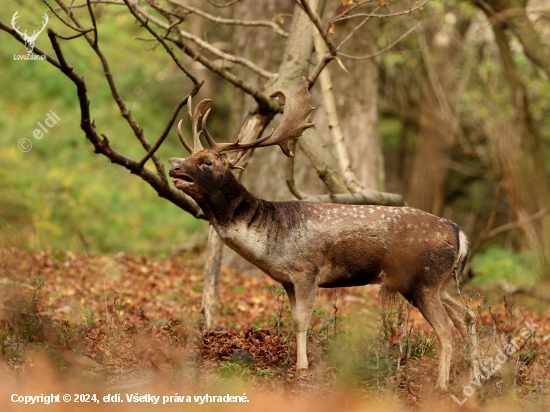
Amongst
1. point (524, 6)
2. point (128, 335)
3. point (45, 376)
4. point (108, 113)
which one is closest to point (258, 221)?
point (128, 335)

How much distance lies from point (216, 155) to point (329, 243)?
60.6 inches

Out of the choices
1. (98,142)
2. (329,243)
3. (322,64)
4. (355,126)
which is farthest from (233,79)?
(355,126)

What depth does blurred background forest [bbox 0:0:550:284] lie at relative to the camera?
12.9 metres

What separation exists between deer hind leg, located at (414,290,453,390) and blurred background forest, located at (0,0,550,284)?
4.60m

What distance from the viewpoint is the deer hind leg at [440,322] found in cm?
629

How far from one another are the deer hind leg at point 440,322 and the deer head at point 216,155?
2.19 m

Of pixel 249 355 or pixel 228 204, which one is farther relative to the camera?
pixel 249 355

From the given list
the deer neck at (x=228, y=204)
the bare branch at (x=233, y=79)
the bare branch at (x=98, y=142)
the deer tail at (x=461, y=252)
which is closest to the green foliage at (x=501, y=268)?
the bare branch at (x=233, y=79)

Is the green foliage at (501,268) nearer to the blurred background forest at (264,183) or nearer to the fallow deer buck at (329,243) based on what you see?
the blurred background forest at (264,183)

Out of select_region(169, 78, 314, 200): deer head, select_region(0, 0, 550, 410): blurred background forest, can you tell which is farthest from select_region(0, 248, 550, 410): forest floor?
select_region(169, 78, 314, 200): deer head

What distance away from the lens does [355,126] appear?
509 inches

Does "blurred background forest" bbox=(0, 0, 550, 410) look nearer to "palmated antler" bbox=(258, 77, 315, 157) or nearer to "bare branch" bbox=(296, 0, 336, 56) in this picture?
"bare branch" bbox=(296, 0, 336, 56)

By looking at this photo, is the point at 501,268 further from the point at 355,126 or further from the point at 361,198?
the point at 361,198

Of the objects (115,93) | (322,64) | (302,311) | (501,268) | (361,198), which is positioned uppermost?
(322,64)
